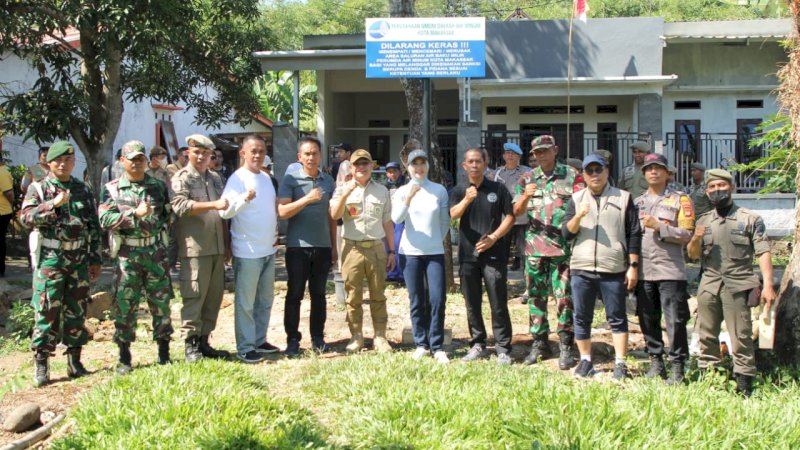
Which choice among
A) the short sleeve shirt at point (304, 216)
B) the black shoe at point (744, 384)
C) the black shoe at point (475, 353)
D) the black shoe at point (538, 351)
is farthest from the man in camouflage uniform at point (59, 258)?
the black shoe at point (744, 384)

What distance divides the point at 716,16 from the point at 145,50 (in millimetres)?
33999

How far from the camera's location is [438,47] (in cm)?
920

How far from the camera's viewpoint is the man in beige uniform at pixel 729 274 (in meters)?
5.77

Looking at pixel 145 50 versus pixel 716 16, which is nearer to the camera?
pixel 145 50

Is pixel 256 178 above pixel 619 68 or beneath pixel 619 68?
beneath

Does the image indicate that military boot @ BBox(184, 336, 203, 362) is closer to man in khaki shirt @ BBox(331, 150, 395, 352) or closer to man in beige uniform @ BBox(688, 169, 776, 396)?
man in khaki shirt @ BBox(331, 150, 395, 352)

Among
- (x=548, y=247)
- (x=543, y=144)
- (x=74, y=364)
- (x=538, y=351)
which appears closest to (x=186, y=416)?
(x=74, y=364)

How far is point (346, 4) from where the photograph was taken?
4734 cm

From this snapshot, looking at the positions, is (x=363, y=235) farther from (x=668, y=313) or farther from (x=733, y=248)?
(x=733, y=248)

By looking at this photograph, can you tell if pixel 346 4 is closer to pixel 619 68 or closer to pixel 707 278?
pixel 619 68

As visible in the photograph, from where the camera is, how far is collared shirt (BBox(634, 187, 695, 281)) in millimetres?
6031

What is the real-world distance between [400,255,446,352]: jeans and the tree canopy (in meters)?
5.68

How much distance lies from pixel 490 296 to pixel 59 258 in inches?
142

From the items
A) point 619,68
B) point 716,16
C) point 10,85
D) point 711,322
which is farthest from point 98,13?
point 716,16
